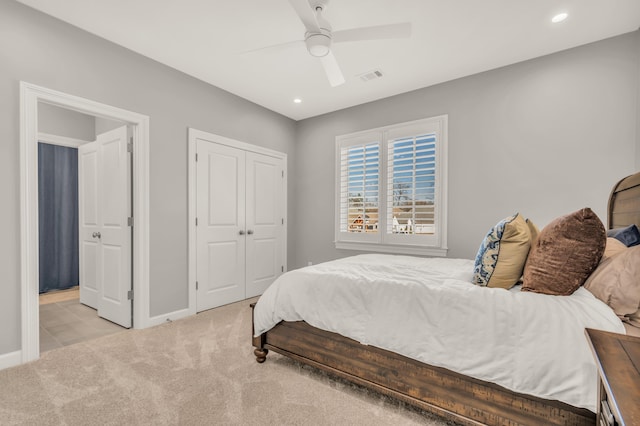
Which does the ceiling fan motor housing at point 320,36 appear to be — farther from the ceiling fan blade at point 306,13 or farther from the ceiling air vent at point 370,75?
the ceiling air vent at point 370,75

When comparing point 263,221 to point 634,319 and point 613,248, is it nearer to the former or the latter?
point 613,248

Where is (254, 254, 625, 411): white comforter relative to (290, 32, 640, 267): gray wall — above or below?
below

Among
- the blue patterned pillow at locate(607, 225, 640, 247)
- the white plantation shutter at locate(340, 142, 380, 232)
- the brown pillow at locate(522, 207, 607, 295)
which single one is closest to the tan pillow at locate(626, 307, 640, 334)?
the brown pillow at locate(522, 207, 607, 295)

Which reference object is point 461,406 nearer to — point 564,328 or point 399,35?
point 564,328

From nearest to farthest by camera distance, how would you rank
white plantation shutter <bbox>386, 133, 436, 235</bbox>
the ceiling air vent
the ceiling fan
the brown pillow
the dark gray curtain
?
the brown pillow < the ceiling fan < the ceiling air vent < white plantation shutter <bbox>386, 133, 436, 235</bbox> < the dark gray curtain

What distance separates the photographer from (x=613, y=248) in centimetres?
152

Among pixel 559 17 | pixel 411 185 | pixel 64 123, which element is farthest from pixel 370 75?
pixel 64 123

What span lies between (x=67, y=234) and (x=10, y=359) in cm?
315

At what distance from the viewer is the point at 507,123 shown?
3100mm

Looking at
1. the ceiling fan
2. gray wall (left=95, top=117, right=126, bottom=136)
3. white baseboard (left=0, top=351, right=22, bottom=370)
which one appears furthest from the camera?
gray wall (left=95, top=117, right=126, bottom=136)

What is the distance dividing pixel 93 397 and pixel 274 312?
1.19 m

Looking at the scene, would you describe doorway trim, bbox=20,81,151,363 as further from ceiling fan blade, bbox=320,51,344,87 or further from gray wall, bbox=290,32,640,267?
gray wall, bbox=290,32,640,267

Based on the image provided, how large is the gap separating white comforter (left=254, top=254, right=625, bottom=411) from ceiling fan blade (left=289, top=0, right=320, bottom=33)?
174 cm

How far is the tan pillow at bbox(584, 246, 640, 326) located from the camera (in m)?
1.25
